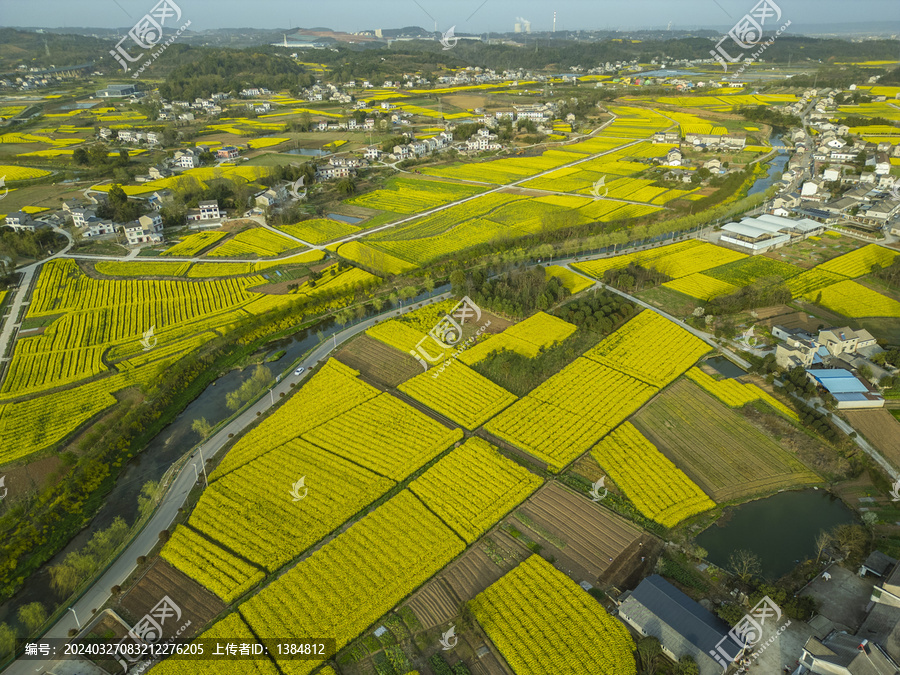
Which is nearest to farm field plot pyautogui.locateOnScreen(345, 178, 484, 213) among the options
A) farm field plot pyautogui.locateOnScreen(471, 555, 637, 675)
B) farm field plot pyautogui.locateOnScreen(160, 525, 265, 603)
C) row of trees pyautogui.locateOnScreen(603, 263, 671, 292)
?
row of trees pyautogui.locateOnScreen(603, 263, 671, 292)

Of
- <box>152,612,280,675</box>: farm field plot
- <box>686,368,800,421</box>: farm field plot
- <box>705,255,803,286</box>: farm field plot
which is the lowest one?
<box>152,612,280,675</box>: farm field plot

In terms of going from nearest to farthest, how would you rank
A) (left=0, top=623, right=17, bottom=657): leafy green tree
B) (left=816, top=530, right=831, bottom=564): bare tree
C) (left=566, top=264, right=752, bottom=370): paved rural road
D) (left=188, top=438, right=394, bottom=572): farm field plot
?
(left=0, top=623, right=17, bottom=657): leafy green tree → (left=816, top=530, right=831, bottom=564): bare tree → (left=188, top=438, right=394, bottom=572): farm field plot → (left=566, top=264, right=752, bottom=370): paved rural road

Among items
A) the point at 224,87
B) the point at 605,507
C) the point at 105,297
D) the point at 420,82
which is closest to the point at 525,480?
the point at 605,507

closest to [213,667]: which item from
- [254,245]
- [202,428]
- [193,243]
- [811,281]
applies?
[202,428]

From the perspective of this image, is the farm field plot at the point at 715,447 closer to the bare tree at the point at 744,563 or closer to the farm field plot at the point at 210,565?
the bare tree at the point at 744,563

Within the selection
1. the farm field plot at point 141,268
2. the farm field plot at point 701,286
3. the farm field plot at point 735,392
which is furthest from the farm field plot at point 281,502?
the farm field plot at point 701,286

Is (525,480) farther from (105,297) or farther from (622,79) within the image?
(622,79)

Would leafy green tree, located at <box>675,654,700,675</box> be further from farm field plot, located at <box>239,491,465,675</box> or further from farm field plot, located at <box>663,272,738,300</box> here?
farm field plot, located at <box>663,272,738,300</box>
